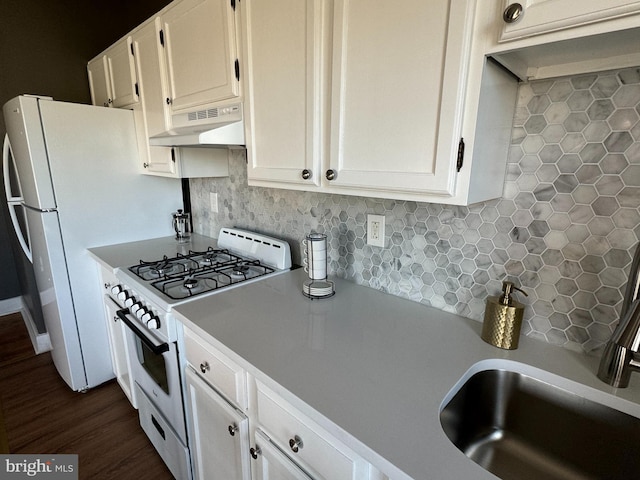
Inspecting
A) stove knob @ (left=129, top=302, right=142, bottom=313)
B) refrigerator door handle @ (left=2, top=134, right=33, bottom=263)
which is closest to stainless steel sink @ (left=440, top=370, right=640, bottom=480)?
stove knob @ (left=129, top=302, right=142, bottom=313)

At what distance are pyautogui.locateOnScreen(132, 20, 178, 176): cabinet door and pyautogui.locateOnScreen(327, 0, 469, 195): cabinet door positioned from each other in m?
1.22

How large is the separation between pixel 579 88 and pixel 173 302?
1.47 metres

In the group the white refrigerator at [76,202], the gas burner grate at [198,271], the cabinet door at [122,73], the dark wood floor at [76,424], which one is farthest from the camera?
the cabinet door at [122,73]

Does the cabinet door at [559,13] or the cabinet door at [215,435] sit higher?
the cabinet door at [559,13]

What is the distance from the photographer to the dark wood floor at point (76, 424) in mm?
1716

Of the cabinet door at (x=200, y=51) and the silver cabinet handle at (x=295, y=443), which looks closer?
the silver cabinet handle at (x=295, y=443)

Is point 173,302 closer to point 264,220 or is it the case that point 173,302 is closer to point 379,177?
point 264,220

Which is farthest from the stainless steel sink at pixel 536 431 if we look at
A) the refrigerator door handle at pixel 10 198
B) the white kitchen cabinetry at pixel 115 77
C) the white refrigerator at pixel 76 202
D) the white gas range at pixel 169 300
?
the refrigerator door handle at pixel 10 198

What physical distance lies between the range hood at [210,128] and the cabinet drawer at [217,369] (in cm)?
75

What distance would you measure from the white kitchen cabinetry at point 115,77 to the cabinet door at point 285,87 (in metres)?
1.18

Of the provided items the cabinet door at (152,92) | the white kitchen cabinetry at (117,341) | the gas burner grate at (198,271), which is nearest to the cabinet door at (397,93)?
the gas burner grate at (198,271)

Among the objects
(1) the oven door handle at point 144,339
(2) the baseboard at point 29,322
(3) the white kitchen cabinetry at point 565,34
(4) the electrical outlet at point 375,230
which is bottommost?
(2) the baseboard at point 29,322

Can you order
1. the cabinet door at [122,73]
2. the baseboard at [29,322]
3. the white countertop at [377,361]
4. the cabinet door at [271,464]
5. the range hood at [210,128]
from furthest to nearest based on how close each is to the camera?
the baseboard at [29,322] → the cabinet door at [122,73] → the range hood at [210,128] → the cabinet door at [271,464] → the white countertop at [377,361]

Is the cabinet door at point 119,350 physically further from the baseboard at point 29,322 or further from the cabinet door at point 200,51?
the cabinet door at point 200,51
